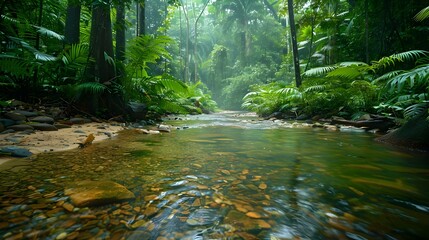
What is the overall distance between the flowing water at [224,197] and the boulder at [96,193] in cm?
4

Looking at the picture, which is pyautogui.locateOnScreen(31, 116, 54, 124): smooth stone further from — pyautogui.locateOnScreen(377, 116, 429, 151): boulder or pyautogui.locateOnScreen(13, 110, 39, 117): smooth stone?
pyautogui.locateOnScreen(377, 116, 429, 151): boulder

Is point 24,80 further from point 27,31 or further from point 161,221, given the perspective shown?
point 161,221

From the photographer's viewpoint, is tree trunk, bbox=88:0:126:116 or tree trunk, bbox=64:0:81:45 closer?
tree trunk, bbox=88:0:126:116

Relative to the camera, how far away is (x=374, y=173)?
1710 millimetres

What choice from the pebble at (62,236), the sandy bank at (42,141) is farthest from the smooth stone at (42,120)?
the pebble at (62,236)

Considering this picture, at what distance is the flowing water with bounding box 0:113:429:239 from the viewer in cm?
94

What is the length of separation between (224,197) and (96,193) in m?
0.65

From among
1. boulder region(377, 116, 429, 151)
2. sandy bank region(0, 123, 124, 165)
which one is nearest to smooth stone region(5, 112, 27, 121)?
sandy bank region(0, 123, 124, 165)

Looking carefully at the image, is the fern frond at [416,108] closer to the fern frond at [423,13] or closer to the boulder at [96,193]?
the fern frond at [423,13]

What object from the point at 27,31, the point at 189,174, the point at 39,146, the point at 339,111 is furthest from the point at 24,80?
the point at 339,111

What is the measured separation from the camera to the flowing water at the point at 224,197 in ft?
3.09

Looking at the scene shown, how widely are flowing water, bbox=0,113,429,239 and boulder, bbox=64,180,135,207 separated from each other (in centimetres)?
4

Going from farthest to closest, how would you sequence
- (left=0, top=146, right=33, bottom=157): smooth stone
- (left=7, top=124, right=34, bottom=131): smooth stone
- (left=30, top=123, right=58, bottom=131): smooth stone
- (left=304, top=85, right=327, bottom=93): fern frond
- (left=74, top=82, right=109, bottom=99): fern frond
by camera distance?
(left=304, top=85, right=327, bottom=93): fern frond, (left=74, top=82, right=109, bottom=99): fern frond, (left=30, top=123, right=58, bottom=131): smooth stone, (left=7, top=124, right=34, bottom=131): smooth stone, (left=0, top=146, right=33, bottom=157): smooth stone

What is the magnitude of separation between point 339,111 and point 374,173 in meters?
4.88
